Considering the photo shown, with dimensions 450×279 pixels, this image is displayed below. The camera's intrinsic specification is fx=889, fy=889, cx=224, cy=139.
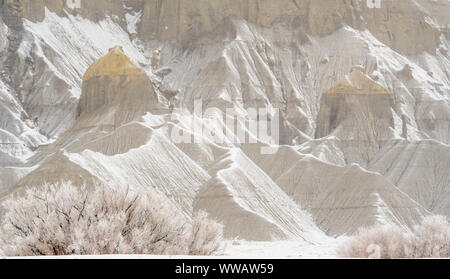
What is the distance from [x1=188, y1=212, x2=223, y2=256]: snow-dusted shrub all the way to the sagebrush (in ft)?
13.2

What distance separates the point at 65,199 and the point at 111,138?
1997 inches

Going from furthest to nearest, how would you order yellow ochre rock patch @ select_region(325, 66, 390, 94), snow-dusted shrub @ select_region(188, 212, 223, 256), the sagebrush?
1. yellow ochre rock patch @ select_region(325, 66, 390, 94)
2. snow-dusted shrub @ select_region(188, 212, 223, 256)
3. the sagebrush

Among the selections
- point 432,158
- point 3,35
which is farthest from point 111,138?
point 3,35

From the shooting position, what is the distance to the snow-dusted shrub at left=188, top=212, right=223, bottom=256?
88.5 ft

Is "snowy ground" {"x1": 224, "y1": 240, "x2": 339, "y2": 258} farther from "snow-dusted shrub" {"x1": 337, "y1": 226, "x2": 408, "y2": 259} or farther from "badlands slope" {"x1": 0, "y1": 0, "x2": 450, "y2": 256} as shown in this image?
"badlands slope" {"x1": 0, "y1": 0, "x2": 450, "y2": 256}

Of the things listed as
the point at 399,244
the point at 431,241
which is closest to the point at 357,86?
the point at 431,241

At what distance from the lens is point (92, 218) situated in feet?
78.9

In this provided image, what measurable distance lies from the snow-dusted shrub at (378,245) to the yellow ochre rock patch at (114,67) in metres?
74.1

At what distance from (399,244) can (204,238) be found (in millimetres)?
5990

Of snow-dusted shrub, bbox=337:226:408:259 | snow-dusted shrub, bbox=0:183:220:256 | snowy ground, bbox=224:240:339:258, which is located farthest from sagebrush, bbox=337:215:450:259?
snow-dusted shrub, bbox=0:183:220:256

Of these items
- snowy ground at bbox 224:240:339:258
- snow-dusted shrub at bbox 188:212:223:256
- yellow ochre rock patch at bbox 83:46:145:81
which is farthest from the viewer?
yellow ochre rock patch at bbox 83:46:145:81

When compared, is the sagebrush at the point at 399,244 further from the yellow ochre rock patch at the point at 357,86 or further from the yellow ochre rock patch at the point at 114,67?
the yellow ochre rock patch at the point at 357,86

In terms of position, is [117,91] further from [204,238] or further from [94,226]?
[94,226]

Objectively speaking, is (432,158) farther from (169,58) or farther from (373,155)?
(169,58)
